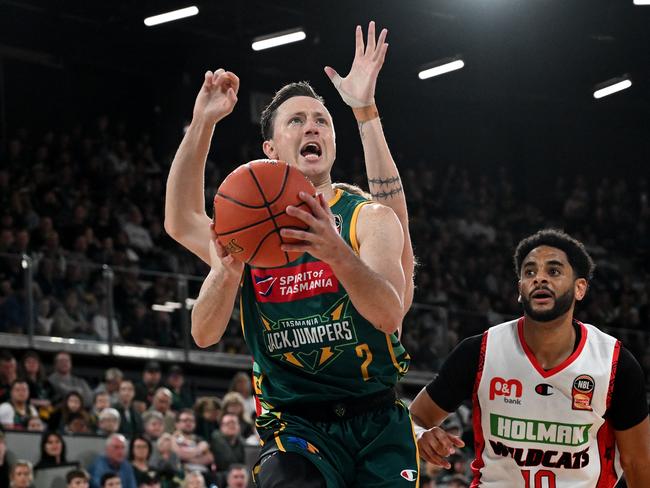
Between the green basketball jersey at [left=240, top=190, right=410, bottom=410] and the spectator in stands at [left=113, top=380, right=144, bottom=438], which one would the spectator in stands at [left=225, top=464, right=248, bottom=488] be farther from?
the green basketball jersey at [left=240, top=190, right=410, bottom=410]

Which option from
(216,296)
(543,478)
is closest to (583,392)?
(543,478)

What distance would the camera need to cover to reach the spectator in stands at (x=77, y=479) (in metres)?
9.48

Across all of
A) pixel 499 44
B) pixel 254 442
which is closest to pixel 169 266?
pixel 254 442

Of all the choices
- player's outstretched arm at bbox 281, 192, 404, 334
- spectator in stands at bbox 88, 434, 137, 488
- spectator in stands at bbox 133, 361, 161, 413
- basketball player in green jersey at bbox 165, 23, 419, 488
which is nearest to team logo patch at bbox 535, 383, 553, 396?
basketball player in green jersey at bbox 165, 23, 419, 488

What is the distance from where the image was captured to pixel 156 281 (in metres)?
14.1

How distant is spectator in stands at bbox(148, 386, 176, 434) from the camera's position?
11.8m

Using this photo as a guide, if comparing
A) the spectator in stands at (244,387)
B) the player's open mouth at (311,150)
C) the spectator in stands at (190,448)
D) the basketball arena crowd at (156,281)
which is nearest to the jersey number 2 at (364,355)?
the player's open mouth at (311,150)

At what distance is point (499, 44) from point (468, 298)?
5.10 m

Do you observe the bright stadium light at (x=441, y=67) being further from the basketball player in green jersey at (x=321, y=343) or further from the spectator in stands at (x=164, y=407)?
the basketball player in green jersey at (x=321, y=343)

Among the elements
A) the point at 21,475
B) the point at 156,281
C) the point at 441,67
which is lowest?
the point at 21,475

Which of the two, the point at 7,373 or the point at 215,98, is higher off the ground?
the point at 215,98

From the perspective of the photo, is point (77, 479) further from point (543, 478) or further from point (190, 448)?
point (543, 478)

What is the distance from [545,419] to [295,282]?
1.50 meters

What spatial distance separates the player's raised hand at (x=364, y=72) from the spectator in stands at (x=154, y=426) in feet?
24.0
